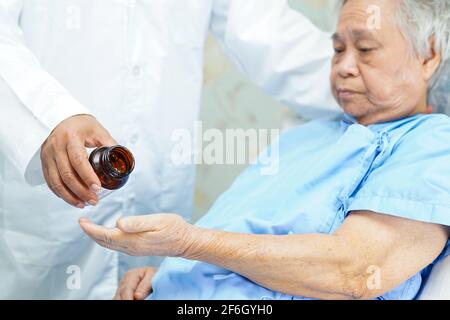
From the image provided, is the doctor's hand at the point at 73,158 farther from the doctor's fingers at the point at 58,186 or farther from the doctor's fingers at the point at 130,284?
the doctor's fingers at the point at 130,284

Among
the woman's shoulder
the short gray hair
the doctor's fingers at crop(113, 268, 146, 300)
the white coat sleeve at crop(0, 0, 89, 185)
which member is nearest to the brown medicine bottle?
the white coat sleeve at crop(0, 0, 89, 185)

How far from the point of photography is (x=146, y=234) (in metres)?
1.08

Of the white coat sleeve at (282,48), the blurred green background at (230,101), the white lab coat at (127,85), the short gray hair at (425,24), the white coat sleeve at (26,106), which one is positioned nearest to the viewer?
the white coat sleeve at (26,106)

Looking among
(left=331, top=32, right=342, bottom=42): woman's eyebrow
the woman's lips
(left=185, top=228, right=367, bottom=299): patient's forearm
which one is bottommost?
(left=185, top=228, right=367, bottom=299): patient's forearm

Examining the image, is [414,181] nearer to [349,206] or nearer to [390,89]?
[349,206]

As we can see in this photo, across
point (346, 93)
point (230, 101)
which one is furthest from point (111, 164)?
point (230, 101)

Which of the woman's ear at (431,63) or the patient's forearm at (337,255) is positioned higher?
the woman's ear at (431,63)

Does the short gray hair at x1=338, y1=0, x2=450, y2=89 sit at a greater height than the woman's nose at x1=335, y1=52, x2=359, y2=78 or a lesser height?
greater

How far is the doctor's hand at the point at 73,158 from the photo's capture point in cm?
107

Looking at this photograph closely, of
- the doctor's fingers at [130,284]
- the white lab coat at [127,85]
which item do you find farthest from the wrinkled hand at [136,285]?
the white lab coat at [127,85]

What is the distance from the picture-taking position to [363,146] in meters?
1.30

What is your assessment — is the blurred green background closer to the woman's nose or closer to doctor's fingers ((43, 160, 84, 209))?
the woman's nose

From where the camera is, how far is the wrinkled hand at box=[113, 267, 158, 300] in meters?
1.39

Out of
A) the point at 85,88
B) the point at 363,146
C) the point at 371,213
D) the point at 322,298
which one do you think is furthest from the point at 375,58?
the point at 85,88
